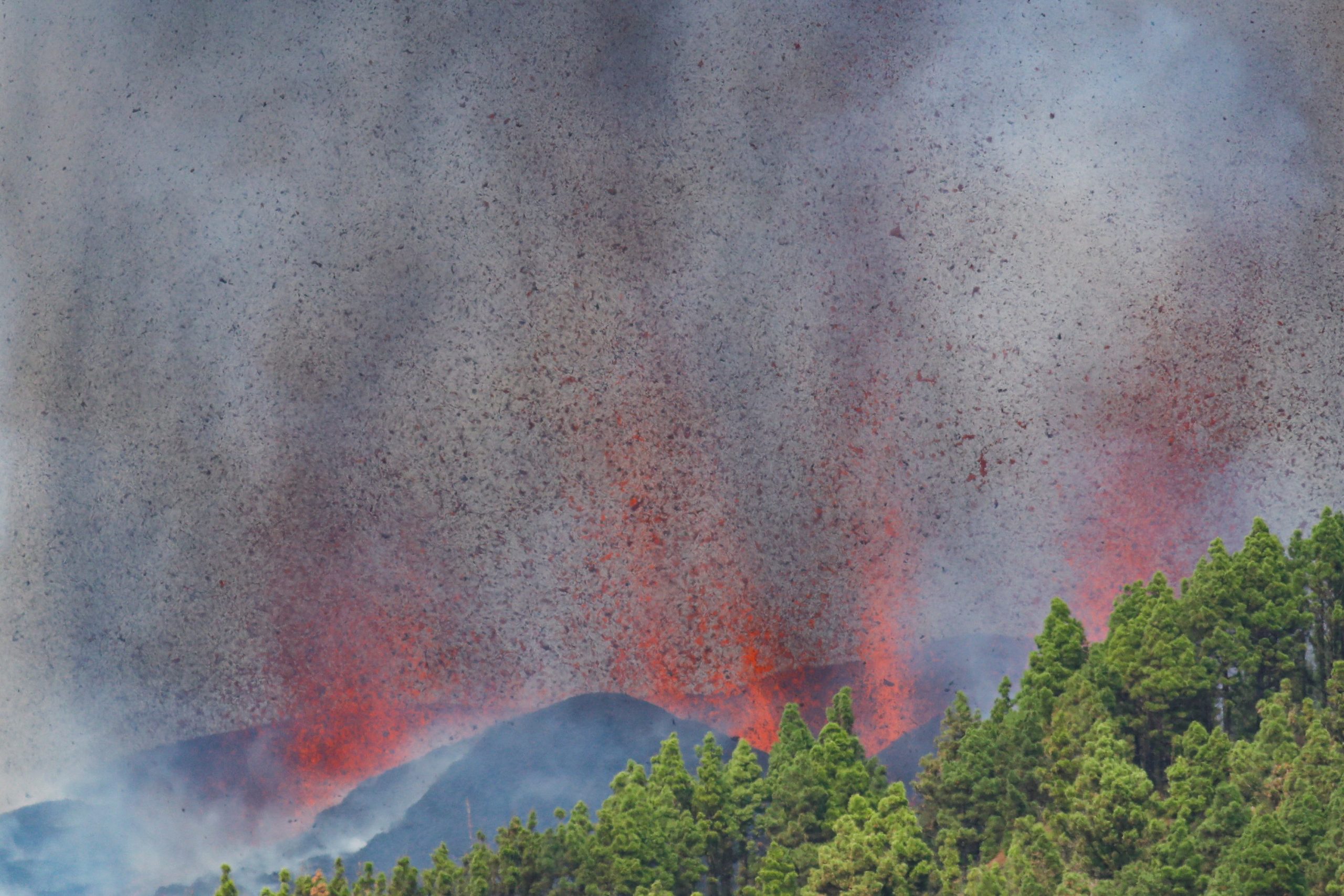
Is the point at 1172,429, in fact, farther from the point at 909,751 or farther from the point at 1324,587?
the point at 909,751

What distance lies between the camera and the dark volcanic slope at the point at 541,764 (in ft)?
72.1

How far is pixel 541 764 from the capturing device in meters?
22.0

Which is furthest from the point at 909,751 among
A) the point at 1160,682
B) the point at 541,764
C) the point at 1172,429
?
the point at 1172,429

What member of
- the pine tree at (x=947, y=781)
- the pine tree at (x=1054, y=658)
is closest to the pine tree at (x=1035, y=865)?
the pine tree at (x=947, y=781)

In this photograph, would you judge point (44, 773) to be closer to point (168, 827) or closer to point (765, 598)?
point (168, 827)

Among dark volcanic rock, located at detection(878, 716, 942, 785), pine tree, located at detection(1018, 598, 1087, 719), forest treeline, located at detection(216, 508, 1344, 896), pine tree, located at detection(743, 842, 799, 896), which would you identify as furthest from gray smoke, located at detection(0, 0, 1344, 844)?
pine tree, located at detection(743, 842, 799, 896)

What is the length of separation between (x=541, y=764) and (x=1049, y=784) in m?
5.87

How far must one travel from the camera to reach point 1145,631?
62.5ft

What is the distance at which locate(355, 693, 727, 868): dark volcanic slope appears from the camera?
21984 millimetres

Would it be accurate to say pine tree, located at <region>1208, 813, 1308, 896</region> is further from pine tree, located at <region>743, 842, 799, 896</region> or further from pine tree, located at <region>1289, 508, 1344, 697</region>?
pine tree, located at <region>743, 842, 799, 896</region>

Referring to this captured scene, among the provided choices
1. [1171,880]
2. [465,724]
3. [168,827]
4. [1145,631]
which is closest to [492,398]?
[465,724]

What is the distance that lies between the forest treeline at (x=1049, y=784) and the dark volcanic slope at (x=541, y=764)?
1.59m

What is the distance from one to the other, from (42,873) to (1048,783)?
33.9 feet

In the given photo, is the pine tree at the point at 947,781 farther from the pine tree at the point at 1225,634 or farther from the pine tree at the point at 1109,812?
the pine tree at the point at 1225,634
